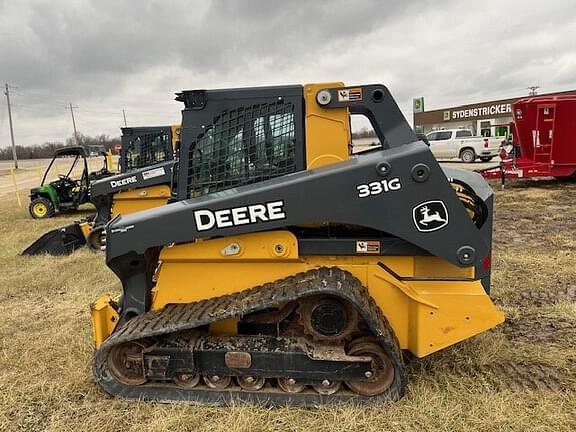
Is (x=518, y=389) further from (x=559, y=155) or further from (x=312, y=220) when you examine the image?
(x=559, y=155)

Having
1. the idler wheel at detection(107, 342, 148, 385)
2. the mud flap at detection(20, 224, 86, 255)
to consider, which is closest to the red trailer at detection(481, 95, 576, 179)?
the mud flap at detection(20, 224, 86, 255)

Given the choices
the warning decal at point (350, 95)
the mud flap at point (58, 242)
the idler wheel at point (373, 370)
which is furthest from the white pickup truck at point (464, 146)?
the idler wheel at point (373, 370)

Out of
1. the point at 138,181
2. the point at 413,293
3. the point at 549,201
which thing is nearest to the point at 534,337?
the point at 413,293

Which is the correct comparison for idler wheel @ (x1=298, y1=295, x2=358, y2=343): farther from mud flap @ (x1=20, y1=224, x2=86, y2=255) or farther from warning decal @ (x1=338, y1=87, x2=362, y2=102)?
mud flap @ (x1=20, y1=224, x2=86, y2=255)

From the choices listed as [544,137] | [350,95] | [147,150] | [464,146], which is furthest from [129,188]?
[464,146]

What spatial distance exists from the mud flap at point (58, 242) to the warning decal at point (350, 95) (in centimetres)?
666

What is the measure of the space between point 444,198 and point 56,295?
4917mm

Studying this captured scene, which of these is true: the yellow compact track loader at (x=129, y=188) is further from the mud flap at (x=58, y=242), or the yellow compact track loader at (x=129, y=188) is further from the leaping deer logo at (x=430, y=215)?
the leaping deer logo at (x=430, y=215)

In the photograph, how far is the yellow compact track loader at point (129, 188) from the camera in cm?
841

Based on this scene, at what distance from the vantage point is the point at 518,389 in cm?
329

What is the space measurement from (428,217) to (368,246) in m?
0.47

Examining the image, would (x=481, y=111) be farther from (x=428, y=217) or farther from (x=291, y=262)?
(x=291, y=262)

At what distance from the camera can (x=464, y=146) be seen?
23.7 m

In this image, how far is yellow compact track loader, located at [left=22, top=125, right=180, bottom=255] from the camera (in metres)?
8.41
